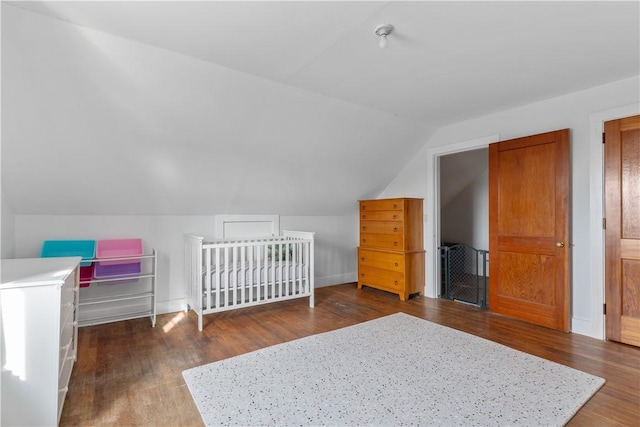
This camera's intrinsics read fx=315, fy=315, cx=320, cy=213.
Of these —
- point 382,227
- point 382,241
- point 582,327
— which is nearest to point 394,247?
point 382,241

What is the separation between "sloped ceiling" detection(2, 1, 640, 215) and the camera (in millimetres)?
1811

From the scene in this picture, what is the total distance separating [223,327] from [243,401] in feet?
4.36

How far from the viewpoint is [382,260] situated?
14.1ft

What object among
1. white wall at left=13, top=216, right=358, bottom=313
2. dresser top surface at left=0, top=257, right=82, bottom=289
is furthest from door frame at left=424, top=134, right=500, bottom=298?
dresser top surface at left=0, top=257, right=82, bottom=289

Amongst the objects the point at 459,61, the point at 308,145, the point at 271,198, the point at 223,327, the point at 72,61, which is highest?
the point at 459,61

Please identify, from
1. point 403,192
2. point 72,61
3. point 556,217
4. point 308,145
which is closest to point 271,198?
point 308,145

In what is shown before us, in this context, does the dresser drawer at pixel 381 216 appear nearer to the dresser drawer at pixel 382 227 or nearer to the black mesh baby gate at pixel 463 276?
the dresser drawer at pixel 382 227

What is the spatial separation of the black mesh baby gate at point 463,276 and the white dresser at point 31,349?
3.66m

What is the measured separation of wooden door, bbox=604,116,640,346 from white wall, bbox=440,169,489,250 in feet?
8.60

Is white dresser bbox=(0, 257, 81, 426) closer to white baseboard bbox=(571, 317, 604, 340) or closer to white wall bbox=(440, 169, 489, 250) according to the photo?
white baseboard bbox=(571, 317, 604, 340)

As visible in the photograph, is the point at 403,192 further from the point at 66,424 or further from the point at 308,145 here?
the point at 66,424

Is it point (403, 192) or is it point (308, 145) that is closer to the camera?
point (308, 145)

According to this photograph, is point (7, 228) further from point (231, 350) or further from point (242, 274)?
point (231, 350)

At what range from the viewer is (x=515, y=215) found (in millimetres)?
3242
